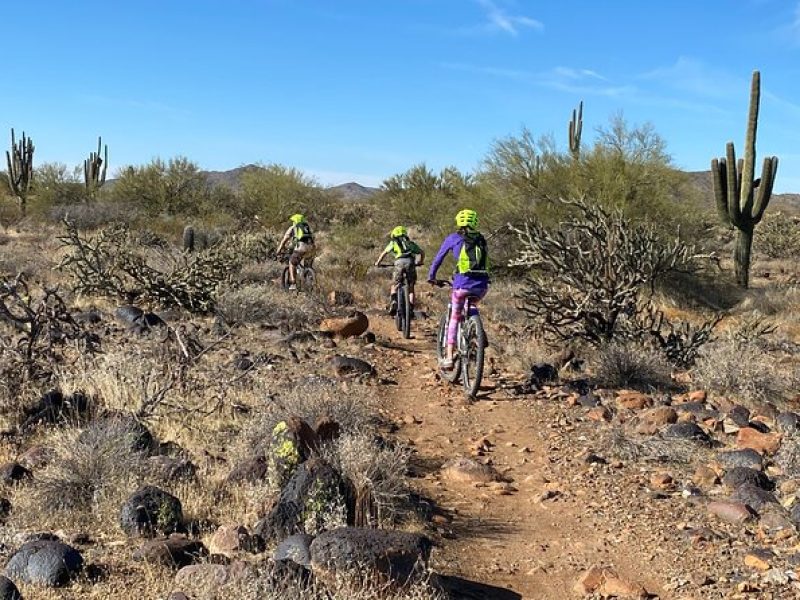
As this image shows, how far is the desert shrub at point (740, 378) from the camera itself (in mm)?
7938

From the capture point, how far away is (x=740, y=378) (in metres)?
8.05

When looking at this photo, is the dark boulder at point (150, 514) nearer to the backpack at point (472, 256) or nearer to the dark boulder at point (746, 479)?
the dark boulder at point (746, 479)

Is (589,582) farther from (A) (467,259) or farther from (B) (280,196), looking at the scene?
(B) (280,196)

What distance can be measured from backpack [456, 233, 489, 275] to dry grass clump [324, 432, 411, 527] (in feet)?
9.75

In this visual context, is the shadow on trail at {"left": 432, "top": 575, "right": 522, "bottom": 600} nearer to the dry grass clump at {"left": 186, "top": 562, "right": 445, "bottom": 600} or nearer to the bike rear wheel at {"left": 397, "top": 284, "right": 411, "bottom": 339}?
the dry grass clump at {"left": 186, "top": 562, "right": 445, "bottom": 600}

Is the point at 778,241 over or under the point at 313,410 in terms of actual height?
over

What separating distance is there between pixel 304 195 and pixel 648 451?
1271 inches

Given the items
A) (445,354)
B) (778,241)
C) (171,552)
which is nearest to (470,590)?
(171,552)

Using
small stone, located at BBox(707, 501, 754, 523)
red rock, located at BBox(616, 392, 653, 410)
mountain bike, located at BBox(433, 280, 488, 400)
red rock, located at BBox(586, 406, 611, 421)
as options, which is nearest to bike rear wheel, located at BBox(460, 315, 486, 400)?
mountain bike, located at BBox(433, 280, 488, 400)

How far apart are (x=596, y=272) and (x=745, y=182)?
37.5ft

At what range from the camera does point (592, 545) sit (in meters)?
4.45

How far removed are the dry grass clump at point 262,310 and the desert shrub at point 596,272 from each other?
3.55 metres

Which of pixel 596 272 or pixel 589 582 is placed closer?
pixel 589 582

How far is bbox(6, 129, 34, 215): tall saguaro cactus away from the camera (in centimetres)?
3481
